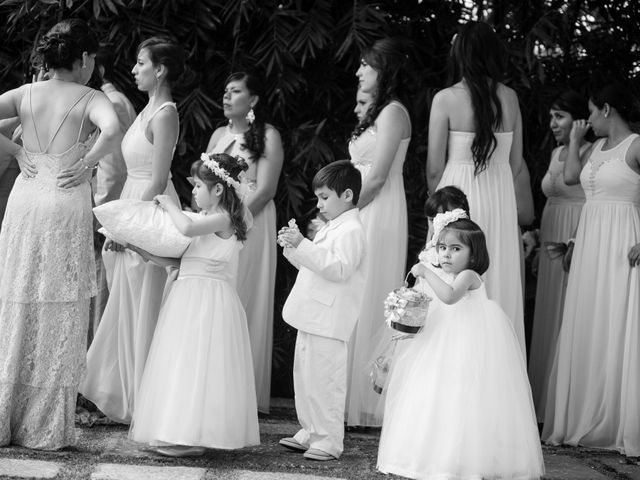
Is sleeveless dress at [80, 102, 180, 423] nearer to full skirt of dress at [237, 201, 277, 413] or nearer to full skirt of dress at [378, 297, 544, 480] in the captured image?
full skirt of dress at [237, 201, 277, 413]

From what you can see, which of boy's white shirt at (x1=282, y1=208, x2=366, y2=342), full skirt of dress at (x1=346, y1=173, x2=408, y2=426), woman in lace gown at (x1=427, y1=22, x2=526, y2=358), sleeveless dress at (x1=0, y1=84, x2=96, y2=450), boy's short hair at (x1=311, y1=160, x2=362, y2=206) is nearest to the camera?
sleeveless dress at (x1=0, y1=84, x2=96, y2=450)

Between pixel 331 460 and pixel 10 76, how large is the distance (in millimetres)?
3634

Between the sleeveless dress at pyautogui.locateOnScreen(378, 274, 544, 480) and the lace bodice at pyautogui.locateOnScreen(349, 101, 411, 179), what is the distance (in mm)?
1325

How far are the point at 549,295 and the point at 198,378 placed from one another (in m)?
2.67

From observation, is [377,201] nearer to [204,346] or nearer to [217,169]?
[217,169]

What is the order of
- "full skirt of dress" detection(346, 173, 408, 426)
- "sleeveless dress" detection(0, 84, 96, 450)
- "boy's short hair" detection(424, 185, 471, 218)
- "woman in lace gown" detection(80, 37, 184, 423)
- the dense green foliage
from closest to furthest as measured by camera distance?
"sleeveless dress" detection(0, 84, 96, 450)
"boy's short hair" detection(424, 185, 471, 218)
"woman in lace gown" detection(80, 37, 184, 423)
"full skirt of dress" detection(346, 173, 408, 426)
the dense green foliage

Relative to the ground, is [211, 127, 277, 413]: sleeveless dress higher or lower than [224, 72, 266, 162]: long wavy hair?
lower

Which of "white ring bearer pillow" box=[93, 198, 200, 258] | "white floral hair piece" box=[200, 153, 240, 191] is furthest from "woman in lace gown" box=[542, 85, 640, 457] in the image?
"white ring bearer pillow" box=[93, 198, 200, 258]

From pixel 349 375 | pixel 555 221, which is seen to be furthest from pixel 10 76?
pixel 555 221

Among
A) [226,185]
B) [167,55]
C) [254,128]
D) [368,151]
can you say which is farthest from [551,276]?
[167,55]

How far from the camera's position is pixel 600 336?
5.93 metres

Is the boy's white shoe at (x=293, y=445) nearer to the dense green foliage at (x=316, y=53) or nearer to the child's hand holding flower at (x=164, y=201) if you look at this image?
the child's hand holding flower at (x=164, y=201)

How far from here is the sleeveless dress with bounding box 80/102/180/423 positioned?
553 cm

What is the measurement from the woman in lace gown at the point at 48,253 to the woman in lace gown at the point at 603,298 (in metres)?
2.60
